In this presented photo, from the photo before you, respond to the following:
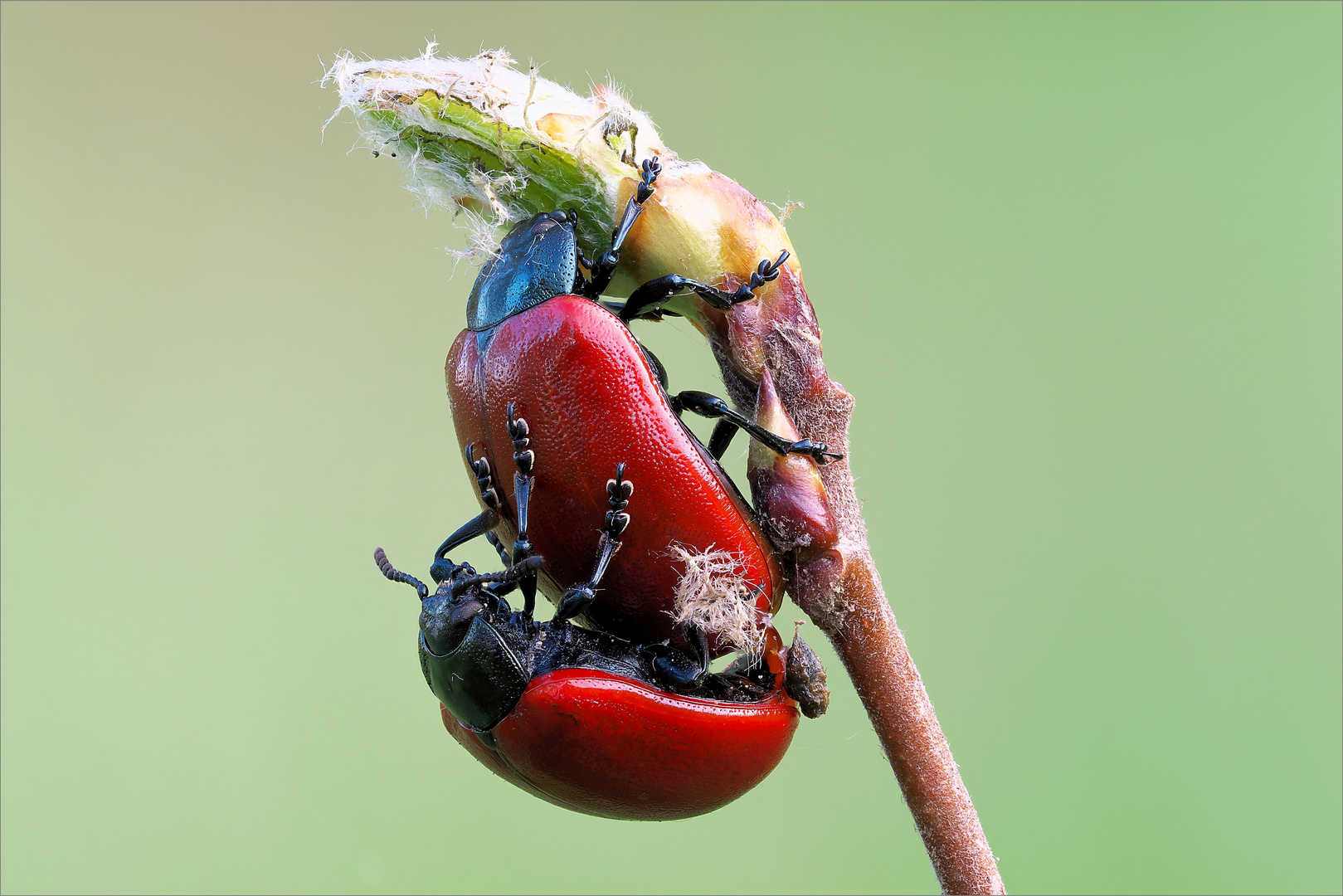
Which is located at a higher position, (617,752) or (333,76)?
(333,76)

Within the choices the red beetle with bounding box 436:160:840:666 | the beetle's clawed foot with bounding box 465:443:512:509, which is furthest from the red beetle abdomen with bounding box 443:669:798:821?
the beetle's clawed foot with bounding box 465:443:512:509

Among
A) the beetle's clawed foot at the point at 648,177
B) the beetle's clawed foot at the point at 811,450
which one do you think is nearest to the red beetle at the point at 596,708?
the beetle's clawed foot at the point at 811,450

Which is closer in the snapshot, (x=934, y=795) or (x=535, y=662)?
(x=934, y=795)

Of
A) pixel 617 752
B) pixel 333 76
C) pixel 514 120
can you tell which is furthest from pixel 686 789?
pixel 333 76

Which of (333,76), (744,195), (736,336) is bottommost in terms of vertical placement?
(736,336)

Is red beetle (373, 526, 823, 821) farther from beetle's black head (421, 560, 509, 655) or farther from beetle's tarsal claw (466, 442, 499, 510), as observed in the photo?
beetle's tarsal claw (466, 442, 499, 510)

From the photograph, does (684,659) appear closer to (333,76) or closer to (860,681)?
(860,681)

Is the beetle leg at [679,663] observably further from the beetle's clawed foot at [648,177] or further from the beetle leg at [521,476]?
the beetle's clawed foot at [648,177]
